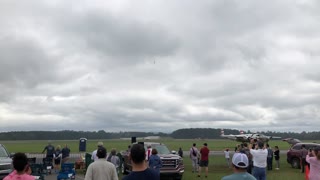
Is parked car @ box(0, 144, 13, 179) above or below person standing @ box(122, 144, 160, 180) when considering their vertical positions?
below

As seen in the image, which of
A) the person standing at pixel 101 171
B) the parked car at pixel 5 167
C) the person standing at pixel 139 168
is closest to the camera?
the person standing at pixel 139 168

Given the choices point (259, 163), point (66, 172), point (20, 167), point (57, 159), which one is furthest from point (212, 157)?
point (20, 167)

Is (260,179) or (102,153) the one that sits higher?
(102,153)

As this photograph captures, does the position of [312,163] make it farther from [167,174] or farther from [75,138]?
[75,138]

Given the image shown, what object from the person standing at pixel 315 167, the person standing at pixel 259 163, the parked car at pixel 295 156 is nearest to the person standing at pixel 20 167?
the person standing at pixel 315 167

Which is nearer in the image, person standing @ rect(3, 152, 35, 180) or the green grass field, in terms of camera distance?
person standing @ rect(3, 152, 35, 180)

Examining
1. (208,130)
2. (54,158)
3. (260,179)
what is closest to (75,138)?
(208,130)

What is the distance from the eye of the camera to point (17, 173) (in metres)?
5.86

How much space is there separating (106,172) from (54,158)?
22270mm

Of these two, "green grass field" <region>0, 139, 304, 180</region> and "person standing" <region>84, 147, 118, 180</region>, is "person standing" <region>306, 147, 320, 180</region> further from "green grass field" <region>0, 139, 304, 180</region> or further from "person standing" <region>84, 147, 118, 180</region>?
"green grass field" <region>0, 139, 304, 180</region>

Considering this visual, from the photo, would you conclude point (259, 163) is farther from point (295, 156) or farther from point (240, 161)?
point (295, 156)

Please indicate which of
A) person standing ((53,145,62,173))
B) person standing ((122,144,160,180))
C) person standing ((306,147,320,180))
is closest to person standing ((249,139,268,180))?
person standing ((306,147,320,180))

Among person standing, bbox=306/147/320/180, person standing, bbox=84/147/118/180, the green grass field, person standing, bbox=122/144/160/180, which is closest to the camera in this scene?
person standing, bbox=122/144/160/180

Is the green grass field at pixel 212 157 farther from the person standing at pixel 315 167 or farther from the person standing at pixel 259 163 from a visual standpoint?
the person standing at pixel 315 167
